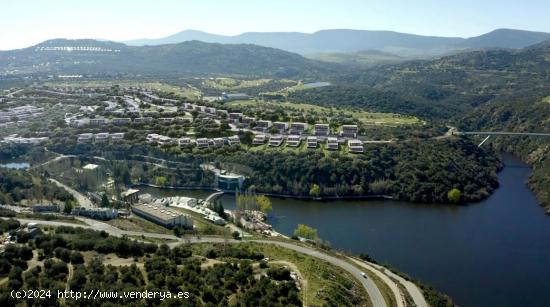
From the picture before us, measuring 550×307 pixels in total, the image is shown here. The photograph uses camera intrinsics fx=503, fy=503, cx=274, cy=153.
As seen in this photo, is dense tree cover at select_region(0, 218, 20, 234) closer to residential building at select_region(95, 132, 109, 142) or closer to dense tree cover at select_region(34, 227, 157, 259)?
dense tree cover at select_region(34, 227, 157, 259)

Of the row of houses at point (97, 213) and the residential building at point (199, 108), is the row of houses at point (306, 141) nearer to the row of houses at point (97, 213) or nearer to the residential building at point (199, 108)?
the residential building at point (199, 108)

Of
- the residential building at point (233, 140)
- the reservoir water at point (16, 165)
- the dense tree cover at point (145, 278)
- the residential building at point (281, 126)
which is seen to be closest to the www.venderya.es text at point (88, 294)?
the dense tree cover at point (145, 278)

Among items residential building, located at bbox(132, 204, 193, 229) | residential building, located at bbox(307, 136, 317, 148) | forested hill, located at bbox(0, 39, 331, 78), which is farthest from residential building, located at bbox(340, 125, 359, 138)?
forested hill, located at bbox(0, 39, 331, 78)

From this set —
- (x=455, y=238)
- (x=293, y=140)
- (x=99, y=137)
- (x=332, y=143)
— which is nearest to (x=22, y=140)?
(x=99, y=137)

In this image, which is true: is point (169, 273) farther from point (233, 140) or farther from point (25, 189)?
point (233, 140)

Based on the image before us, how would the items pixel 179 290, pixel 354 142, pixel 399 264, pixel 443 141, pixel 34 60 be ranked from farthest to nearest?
pixel 34 60 < pixel 443 141 < pixel 354 142 < pixel 399 264 < pixel 179 290

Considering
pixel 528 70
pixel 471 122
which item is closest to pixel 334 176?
pixel 471 122

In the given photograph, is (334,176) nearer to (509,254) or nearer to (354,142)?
(354,142)
